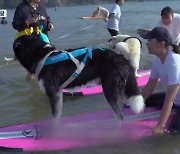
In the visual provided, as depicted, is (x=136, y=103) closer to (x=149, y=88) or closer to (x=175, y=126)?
(x=149, y=88)

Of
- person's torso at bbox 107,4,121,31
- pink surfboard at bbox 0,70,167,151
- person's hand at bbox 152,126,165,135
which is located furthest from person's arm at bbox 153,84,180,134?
person's torso at bbox 107,4,121,31

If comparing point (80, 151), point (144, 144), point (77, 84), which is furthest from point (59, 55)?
point (144, 144)

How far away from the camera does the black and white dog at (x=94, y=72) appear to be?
4.75 meters

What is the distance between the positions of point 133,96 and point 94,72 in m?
0.62

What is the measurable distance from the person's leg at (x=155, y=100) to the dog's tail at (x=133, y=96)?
0.33 m

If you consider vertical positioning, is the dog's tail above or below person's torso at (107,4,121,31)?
above

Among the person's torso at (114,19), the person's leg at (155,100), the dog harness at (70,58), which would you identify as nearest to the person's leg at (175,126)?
the person's leg at (155,100)

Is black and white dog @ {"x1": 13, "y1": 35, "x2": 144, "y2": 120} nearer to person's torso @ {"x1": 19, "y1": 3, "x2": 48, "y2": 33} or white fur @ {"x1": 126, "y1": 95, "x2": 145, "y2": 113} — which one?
white fur @ {"x1": 126, "y1": 95, "x2": 145, "y2": 113}

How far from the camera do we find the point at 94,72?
4.87m

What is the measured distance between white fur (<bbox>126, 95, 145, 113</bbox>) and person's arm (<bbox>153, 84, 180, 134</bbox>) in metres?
0.37

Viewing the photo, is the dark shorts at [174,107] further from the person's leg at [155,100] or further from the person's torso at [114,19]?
the person's torso at [114,19]

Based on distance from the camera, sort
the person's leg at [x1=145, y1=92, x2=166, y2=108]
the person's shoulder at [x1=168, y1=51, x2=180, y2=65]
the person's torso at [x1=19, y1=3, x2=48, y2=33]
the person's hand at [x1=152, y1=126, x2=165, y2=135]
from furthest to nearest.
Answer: the person's torso at [x1=19, y1=3, x2=48, y2=33]
the person's leg at [x1=145, y1=92, x2=166, y2=108]
the person's hand at [x1=152, y1=126, x2=165, y2=135]
the person's shoulder at [x1=168, y1=51, x2=180, y2=65]

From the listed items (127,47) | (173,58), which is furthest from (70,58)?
(127,47)

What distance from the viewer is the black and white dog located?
15.6 feet
